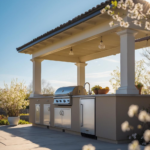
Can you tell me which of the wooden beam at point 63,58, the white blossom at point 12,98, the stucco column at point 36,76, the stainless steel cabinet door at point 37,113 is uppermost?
the wooden beam at point 63,58

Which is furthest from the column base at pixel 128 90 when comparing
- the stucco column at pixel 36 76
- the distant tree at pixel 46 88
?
the distant tree at pixel 46 88

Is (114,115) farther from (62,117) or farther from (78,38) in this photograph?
(78,38)

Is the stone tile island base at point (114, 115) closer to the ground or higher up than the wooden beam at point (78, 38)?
closer to the ground

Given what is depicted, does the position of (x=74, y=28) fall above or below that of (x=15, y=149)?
above

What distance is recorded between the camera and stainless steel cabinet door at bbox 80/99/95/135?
21.4ft

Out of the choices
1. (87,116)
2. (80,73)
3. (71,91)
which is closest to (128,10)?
(87,116)

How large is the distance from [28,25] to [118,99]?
11000 millimetres

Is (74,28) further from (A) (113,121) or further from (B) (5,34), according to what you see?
(B) (5,34)

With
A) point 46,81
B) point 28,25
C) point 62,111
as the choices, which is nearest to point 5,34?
point 28,25

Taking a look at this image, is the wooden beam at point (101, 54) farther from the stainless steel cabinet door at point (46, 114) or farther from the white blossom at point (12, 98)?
the white blossom at point (12, 98)

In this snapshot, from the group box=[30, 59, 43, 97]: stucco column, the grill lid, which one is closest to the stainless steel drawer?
the grill lid

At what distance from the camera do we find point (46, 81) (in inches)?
1332

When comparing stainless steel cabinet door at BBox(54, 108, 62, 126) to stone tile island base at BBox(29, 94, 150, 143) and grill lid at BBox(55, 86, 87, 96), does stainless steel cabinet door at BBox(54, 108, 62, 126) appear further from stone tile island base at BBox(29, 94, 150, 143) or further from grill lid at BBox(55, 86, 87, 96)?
stone tile island base at BBox(29, 94, 150, 143)

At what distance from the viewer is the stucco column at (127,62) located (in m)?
6.04
